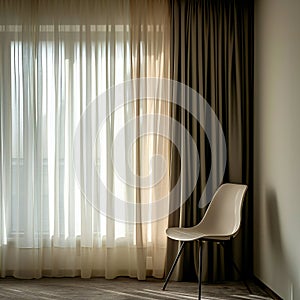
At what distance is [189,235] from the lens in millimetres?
4320

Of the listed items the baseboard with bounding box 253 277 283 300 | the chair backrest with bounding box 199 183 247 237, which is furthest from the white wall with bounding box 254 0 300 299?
the chair backrest with bounding box 199 183 247 237

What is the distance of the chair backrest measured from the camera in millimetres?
4536

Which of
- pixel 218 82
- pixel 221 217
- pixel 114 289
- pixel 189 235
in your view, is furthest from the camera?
pixel 218 82

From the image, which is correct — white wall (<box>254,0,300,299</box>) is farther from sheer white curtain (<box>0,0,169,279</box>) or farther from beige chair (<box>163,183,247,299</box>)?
Result: sheer white curtain (<box>0,0,169,279</box>)

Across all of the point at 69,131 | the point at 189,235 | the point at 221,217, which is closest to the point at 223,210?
the point at 221,217

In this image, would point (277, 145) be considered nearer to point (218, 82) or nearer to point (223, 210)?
point (223, 210)

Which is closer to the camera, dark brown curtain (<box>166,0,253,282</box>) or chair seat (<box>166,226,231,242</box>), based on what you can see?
chair seat (<box>166,226,231,242</box>)

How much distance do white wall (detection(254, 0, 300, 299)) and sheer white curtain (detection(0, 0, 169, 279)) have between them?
2.67 feet

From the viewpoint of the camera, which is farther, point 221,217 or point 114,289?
point 221,217

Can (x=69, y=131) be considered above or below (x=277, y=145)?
above

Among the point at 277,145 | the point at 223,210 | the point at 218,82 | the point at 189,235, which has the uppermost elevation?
the point at 218,82

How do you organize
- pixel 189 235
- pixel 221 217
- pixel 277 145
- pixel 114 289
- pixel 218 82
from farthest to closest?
pixel 218 82
pixel 221 217
pixel 114 289
pixel 189 235
pixel 277 145

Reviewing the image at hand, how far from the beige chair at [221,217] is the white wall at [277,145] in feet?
0.76

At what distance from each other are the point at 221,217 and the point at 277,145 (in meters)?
0.86
